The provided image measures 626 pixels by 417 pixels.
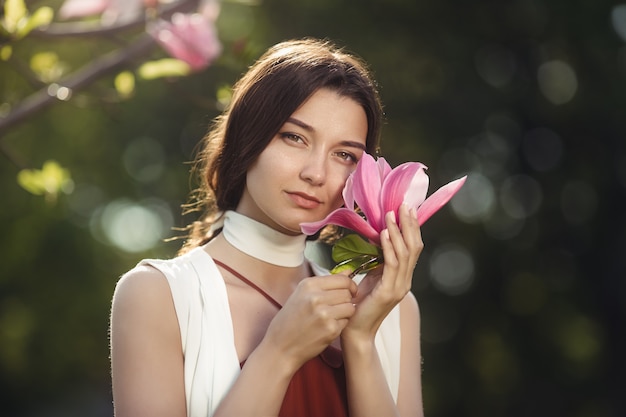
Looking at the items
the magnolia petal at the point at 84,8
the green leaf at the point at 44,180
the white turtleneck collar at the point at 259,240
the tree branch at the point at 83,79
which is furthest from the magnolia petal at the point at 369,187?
the magnolia petal at the point at 84,8

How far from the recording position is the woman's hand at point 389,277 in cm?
189

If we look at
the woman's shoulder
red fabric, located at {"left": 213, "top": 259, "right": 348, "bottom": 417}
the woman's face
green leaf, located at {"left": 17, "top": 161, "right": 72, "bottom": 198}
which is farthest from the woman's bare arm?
green leaf, located at {"left": 17, "top": 161, "right": 72, "bottom": 198}

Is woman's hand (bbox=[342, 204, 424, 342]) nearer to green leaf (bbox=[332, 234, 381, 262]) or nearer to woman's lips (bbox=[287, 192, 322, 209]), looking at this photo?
green leaf (bbox=[332, 234, 381, 262])

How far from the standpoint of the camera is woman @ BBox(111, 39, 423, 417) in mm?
1972

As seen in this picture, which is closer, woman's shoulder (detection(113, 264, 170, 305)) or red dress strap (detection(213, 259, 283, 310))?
woman's shoulder (detection(113, 264, 170, 305))

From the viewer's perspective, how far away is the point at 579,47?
786 cm

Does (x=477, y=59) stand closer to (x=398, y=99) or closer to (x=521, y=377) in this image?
(x=398, y=99)

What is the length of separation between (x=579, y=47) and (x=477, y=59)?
85cm

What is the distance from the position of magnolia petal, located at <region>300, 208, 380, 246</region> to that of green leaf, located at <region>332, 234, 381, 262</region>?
0.02 metres

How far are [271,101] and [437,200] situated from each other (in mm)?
508

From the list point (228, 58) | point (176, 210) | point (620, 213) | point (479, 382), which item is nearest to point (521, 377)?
point (479, 382)

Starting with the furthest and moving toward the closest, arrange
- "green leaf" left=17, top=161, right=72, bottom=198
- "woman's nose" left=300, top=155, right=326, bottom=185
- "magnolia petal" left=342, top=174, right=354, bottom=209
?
"green leaf" left=17, top=161, right=72, bottom=198
"woman's nose" left=300, top=155, right=326, bottom=185
"magnolia petal" left=342, top=174, right=354, bottom=209

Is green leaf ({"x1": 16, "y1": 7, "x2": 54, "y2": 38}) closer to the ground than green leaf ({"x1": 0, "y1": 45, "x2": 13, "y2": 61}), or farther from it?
farther from it

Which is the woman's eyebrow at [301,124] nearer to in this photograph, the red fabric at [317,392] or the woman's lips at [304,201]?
the woman's lips at [304,201]
